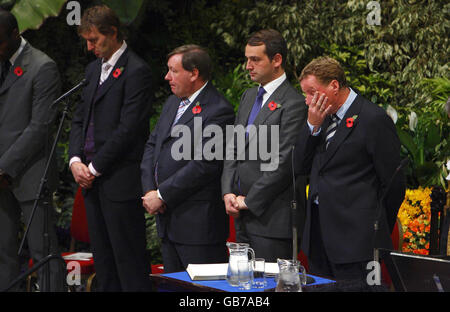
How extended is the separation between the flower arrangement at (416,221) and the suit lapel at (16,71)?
9.67 feet

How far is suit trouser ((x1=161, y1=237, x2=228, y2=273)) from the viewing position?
3.89 m

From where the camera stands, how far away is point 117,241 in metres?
4.11

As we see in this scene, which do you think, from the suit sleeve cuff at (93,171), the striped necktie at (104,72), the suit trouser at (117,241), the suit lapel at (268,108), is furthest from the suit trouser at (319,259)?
the striped necktie at (104,72)

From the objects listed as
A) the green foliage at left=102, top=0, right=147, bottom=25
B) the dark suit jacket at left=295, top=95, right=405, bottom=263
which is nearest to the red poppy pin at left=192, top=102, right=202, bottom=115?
the dark suit jacket at left=295, top=95, right=405, bottom=263

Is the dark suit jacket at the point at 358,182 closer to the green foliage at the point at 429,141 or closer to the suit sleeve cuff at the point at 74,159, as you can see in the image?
the suit sleeve cuff at the point at 74,159

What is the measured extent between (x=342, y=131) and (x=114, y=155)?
138 cm

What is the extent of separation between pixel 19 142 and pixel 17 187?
0.89 ft

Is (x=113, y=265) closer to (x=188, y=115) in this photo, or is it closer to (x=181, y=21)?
(x=188, y=115)

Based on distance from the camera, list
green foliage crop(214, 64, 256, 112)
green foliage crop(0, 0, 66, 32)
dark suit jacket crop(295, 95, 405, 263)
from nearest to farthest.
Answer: dark suit jacket crop(295, 95, 405, 263), green foliage crop(0, 0, 66, 32), green foliage crop(214, 64, 256, 112)

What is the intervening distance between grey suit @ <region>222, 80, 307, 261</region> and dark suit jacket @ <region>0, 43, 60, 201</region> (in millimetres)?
1151

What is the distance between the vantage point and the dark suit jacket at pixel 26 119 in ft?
13.3

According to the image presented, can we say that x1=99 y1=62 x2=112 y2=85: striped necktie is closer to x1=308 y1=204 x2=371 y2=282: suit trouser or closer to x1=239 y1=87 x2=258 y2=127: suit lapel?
x1=239 y1=87 x2=258 y2=127: suit lapel

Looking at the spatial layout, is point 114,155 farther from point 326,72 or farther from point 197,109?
point 326,72

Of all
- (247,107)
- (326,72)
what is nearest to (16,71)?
(247,107)
